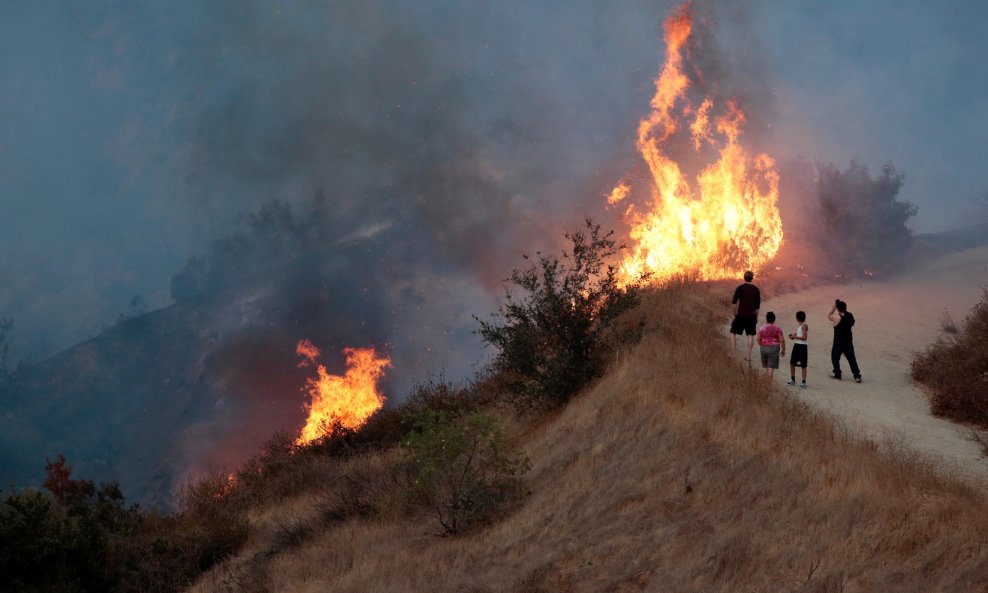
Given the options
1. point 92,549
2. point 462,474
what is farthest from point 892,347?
point 92,549

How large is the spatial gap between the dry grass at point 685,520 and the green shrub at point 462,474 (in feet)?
1.17

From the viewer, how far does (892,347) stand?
17.9 metres

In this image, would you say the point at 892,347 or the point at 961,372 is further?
the point at 892,347

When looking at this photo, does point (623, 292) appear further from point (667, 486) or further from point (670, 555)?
point (670, 555)

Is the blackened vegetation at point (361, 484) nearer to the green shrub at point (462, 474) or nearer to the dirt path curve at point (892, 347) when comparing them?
the green shrub at point (462, 474)

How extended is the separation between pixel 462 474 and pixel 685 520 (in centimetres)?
365

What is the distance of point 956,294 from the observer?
26141mm

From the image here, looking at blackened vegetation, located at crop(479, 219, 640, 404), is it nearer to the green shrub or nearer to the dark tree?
the green shrub

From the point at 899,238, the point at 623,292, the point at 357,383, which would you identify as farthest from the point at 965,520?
the point at 899,238

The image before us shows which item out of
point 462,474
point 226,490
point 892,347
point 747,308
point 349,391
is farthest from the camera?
point 349,391

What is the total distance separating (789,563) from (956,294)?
25.8 metres

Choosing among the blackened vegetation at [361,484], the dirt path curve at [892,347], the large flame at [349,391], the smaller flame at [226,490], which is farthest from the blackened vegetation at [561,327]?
the large flame at [349,391]

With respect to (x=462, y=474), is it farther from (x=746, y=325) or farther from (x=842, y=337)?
(x=842, y=337)

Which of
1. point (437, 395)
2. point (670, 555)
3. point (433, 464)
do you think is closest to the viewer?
point (670, 555)
